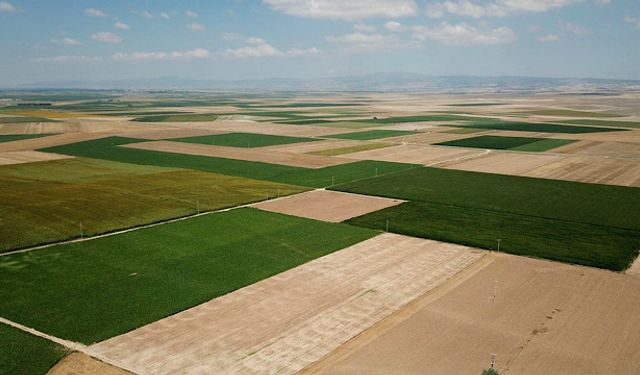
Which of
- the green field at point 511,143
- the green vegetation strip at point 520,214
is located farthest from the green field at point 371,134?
the green vegetation strip at point 520,214

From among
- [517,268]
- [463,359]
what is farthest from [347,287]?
[517,268]

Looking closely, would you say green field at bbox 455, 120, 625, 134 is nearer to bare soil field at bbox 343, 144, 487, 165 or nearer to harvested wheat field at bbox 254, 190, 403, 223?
bare soil field at bbox 343, 144, 487, 165

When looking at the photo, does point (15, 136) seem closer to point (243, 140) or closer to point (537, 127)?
point (243, 140)

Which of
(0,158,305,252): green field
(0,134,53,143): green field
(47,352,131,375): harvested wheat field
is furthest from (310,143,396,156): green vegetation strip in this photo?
(47,352,131,375): harvested wheat field

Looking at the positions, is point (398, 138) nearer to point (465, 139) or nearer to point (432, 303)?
point (465, 139)

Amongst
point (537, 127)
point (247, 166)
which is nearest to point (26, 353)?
point (247, 166)

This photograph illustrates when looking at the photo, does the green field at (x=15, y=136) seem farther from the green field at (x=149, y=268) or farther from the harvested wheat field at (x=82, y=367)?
the harvested wheat field at (x=82, y=367)
